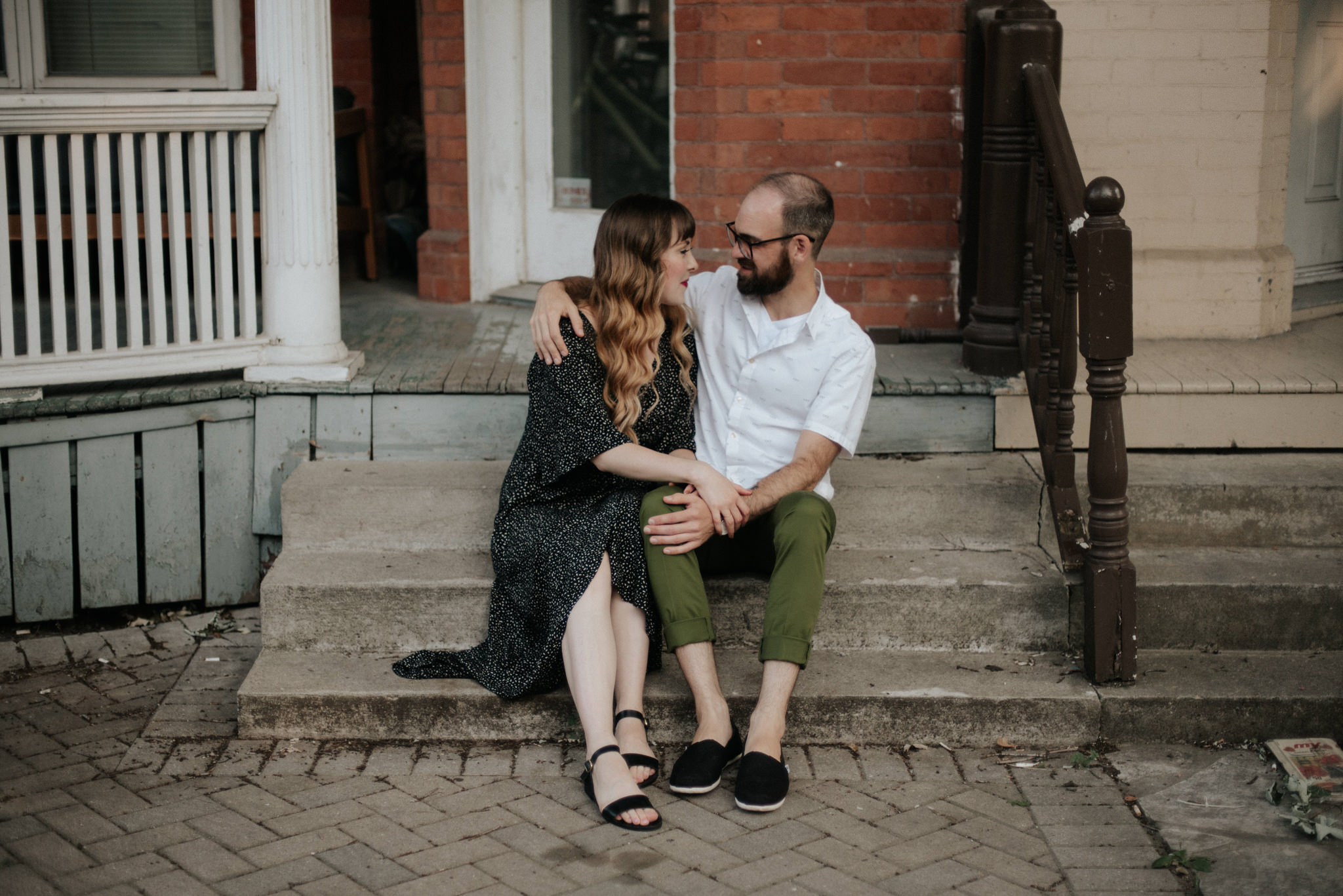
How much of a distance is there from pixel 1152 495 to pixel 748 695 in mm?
1567

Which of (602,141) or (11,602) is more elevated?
(602,141)

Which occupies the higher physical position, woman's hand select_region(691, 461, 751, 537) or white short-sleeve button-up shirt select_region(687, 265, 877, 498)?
white short-sleeve button-up shirt select_region(687, 265, 877, 498)

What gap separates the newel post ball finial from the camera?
3453mm

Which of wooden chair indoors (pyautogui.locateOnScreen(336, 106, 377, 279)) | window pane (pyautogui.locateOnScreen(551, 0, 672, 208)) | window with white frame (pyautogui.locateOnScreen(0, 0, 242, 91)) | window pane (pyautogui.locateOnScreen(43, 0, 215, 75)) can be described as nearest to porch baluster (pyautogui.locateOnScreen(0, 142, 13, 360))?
window with white frame (pyautogui.locateOnScreen(0, 0, 242, 91))

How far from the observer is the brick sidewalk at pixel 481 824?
116 inches

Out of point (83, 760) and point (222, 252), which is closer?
point (83, 760)

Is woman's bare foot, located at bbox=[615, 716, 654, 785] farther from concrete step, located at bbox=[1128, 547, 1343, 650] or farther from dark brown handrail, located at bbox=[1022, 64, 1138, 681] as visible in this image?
concrete step, located at bbox=[1128, 547, 1343, 650]

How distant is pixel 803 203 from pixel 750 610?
3.81 feet

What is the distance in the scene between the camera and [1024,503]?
4.18m

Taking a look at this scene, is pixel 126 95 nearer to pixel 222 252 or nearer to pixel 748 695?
pixel 222 252

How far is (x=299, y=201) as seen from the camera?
4.45m

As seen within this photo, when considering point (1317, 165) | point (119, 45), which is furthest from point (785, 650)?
point (119, 45)

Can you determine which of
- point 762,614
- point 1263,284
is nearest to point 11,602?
point 762,614

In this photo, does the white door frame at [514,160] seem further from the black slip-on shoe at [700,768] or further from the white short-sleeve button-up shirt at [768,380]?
the black slip-on shoe at [700,768]
